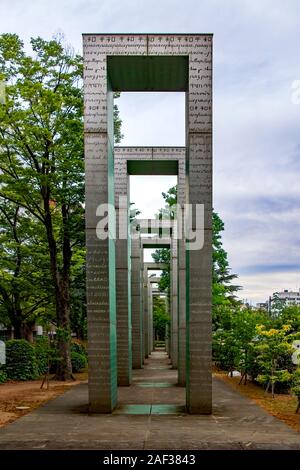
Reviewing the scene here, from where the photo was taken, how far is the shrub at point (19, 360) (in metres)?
19.9

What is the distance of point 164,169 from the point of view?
19.0 metres

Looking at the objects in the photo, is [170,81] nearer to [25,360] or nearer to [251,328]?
[251,328]

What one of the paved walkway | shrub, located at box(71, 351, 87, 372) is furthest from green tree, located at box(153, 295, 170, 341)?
the paved walkway

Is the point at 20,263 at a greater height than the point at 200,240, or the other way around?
the point at 200,240

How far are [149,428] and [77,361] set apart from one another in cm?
1509

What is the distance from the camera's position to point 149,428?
9070mm

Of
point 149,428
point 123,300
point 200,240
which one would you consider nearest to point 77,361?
point 123,300

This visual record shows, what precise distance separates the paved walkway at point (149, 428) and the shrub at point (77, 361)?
1012 cm

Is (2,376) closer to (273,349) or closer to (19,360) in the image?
(19,360)

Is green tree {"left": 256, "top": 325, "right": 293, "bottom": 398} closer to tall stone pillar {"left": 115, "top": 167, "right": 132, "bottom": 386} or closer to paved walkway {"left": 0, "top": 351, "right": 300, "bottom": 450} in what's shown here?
paved walkway {"left": 0, "top": 351, "right": 300, "bottom": 450}
